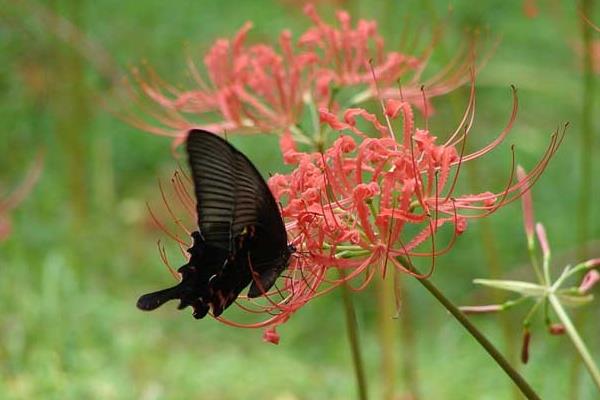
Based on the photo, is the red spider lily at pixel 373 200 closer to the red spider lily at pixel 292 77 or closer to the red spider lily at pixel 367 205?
the red spider lily at pixel 367 205

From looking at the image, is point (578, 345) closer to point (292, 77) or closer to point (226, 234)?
point (226, 234)

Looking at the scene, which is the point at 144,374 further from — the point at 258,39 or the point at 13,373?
the point at 258,39

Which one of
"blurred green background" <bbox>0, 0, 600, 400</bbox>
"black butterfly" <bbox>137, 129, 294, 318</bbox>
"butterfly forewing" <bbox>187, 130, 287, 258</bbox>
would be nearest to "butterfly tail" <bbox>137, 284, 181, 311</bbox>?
"black butterfly" <bbox>137, 129, 294, 318</bbox>

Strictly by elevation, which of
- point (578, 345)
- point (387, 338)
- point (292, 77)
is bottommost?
point (387, 338)

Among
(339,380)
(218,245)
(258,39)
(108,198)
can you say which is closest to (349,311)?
(218,245)

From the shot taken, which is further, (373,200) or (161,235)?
(161,235)

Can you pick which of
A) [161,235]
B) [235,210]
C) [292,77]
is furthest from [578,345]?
[161,235]
